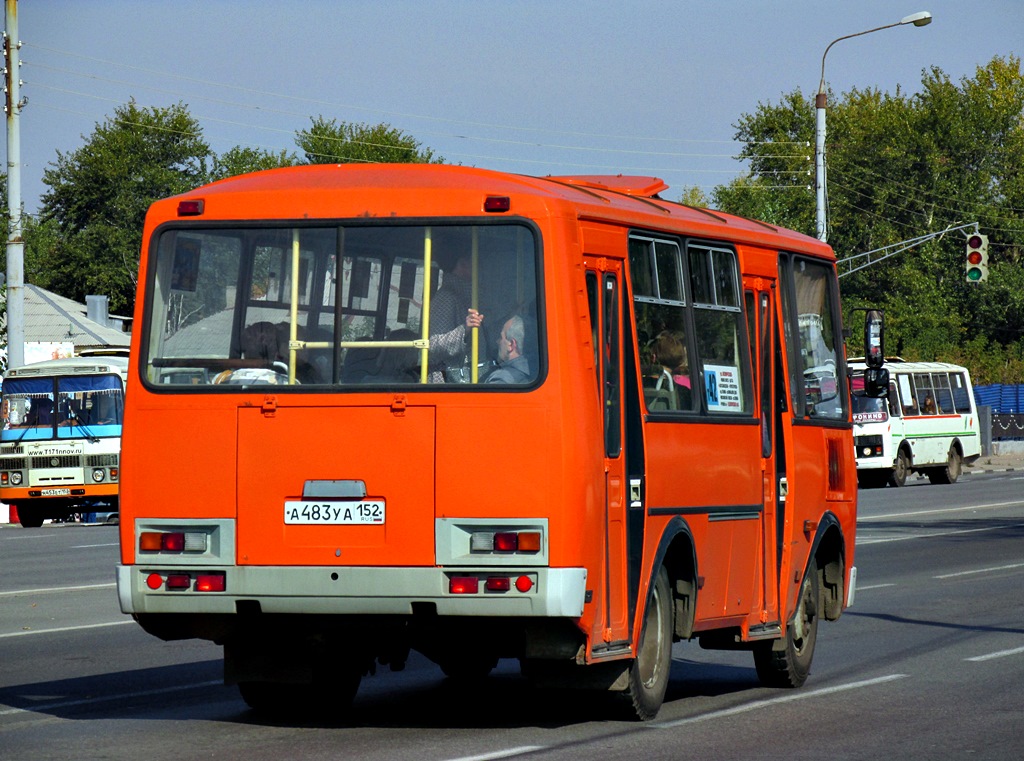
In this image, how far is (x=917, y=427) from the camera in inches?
1747

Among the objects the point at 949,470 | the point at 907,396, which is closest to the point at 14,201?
the point at 907,396

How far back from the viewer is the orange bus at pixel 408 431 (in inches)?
342

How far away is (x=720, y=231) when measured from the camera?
10.8m

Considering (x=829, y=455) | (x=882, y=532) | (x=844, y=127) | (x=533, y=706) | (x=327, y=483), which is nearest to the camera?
(x=327, y=483)

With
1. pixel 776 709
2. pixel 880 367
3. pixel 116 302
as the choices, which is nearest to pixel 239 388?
pixel 776 709

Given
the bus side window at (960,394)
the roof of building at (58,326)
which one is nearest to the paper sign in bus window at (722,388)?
the bus side window at (960,394)

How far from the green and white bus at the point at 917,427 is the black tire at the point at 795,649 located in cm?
3074

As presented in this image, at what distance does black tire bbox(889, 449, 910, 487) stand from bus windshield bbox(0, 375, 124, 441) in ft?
62.6

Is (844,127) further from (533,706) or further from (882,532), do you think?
(533,706)

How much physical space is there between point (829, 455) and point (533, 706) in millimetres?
3087

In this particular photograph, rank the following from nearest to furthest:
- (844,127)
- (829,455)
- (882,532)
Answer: (829,455) < (882,532) < (844,127)

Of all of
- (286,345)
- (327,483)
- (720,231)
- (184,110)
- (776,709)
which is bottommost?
(776,709)

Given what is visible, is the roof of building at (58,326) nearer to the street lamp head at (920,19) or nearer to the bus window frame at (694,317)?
the street lamp head at (920,19)

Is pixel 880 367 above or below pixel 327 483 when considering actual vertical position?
above
